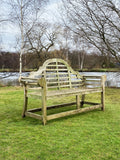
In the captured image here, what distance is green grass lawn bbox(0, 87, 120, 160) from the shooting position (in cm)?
233

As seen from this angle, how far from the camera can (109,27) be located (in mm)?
7043

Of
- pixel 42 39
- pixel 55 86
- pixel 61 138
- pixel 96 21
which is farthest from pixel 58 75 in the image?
pixel 42 39

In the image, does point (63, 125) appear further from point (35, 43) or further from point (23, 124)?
point (35, 43)

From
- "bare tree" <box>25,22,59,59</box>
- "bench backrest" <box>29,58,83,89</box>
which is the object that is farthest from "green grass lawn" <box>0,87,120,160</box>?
"bare tree" <box>25,22,59,59</box>

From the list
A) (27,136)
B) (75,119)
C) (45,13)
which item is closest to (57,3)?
(45,13)

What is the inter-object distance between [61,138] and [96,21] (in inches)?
212

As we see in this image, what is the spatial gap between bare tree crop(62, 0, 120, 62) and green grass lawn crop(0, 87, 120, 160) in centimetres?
411

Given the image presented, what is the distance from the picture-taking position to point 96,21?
6.99m

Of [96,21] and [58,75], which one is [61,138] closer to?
[58,75]

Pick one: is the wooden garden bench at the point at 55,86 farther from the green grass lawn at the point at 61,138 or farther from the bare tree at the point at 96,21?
A: the bare tree at the point at 96,21

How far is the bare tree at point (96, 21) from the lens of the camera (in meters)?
6.73

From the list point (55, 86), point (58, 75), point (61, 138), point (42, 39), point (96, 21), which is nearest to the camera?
point (61, 138)

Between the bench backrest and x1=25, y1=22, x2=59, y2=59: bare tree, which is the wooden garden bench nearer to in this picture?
the bench backrest

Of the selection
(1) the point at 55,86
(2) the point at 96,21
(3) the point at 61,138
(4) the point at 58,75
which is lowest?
(3) the point at 61,138
